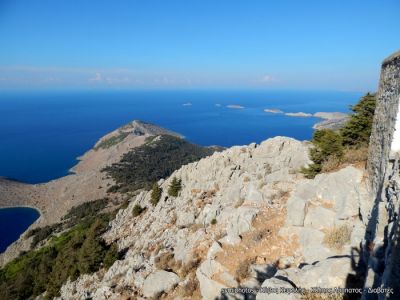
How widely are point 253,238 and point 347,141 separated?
7.80 metres

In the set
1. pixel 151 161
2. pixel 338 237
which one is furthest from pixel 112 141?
pixel 338 237

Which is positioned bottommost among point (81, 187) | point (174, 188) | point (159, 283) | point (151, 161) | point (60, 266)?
point (81, 187)

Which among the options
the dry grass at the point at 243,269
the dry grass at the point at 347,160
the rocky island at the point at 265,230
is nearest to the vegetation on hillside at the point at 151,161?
the rocky island at the point at 265,230

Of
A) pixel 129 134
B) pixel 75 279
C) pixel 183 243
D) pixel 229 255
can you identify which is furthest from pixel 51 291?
pixel 129 134

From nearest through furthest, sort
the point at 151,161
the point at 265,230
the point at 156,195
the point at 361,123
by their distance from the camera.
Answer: the point at 265,230, the point at 361,123, the point at 156,195, the point at 151,161

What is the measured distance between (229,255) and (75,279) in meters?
17.8

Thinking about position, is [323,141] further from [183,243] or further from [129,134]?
[129,134]

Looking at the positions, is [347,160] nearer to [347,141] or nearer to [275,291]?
[347,141]

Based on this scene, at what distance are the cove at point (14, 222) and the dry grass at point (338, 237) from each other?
3284 inches

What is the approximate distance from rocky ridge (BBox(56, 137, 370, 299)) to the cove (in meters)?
65.9

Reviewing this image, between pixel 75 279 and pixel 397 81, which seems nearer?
pixel 397 81

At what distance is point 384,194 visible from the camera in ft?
32.2

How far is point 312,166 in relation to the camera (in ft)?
58.9

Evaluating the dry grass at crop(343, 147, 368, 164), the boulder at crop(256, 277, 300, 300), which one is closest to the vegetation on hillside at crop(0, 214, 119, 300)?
the boulder at crop(256, 277, 300, 300)
